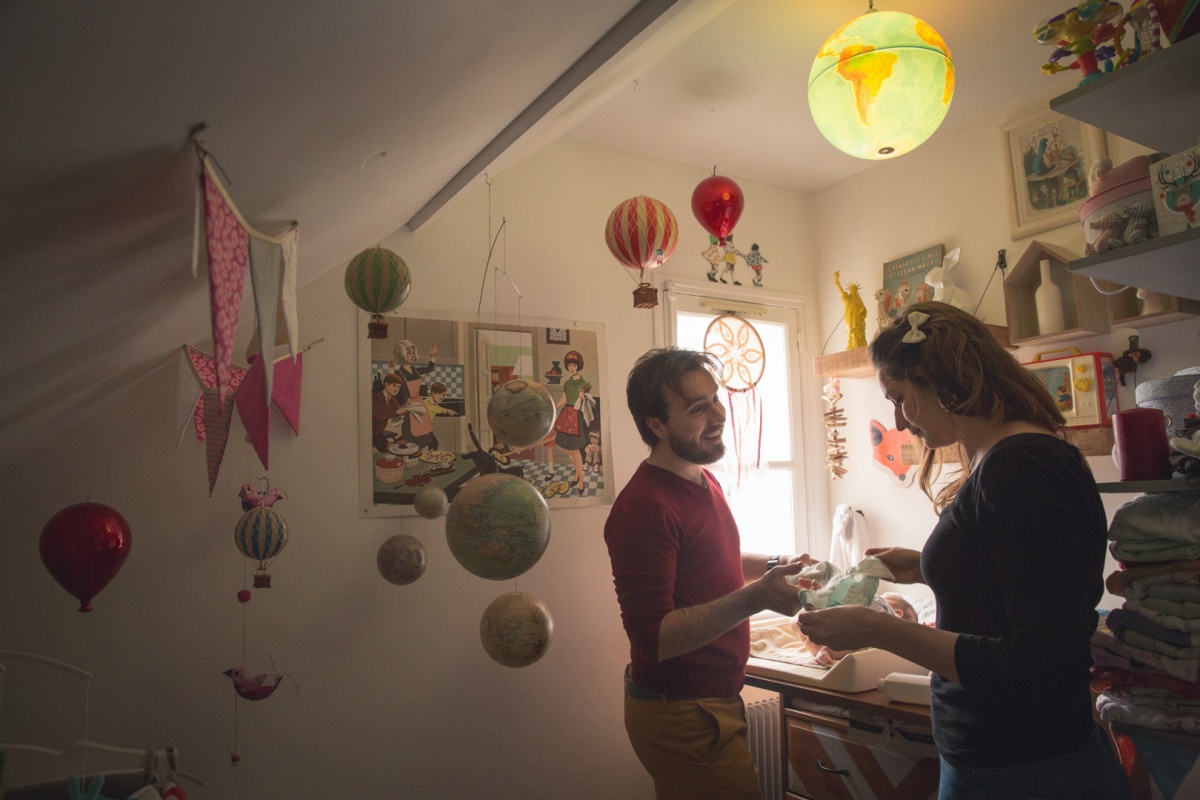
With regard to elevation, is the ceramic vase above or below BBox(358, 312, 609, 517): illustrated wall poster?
above

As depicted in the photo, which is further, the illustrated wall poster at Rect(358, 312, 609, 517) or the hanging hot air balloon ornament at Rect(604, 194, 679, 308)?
the illustrated wall poster at Rect(358, 312, 609, 517)

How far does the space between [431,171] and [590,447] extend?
55.3 inches

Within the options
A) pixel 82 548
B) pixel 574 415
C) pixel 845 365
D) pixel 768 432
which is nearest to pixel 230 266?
pixel 82 548

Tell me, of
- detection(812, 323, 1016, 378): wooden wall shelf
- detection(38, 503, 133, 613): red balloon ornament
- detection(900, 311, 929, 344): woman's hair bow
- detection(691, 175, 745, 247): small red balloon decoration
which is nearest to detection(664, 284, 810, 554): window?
detection(812, 323, 1016, 378): wooden wall shelf

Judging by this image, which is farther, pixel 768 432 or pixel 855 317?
pixel 768 432

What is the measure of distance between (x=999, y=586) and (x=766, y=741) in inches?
83.9

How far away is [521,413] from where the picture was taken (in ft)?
5.91

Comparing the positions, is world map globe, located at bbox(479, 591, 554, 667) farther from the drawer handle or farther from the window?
the window

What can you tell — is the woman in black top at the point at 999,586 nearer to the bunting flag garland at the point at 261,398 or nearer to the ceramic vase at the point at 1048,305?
the bunting flag garland at the point at 261,398

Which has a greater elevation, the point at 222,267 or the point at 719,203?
the point at 719,203

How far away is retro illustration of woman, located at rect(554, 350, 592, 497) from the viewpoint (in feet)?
9.76

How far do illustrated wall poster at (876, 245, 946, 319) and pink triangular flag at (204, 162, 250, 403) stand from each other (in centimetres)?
304

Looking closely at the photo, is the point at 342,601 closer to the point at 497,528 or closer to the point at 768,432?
the point at 497,528

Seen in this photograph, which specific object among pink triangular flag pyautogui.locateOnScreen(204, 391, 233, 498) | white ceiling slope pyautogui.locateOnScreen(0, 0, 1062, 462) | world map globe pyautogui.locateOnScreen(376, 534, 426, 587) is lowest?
world map globe pyautogui.locateOnScreen(376, 534, 426, 587)
